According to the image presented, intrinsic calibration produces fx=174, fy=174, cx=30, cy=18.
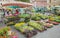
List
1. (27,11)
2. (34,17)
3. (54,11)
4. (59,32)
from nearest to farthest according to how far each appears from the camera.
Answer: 1. (59,32)
2. (34,17)
3. (27,11)
4. (54,11)

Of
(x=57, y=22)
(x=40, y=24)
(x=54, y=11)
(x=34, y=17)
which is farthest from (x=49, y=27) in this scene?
(x=54, y=11)

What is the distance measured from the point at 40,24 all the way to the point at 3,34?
5393mm

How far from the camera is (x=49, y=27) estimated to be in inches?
688

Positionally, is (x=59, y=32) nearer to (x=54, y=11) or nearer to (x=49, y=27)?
(x=49, y=27)

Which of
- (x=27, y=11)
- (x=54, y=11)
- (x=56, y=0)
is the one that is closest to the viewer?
(x=27, y=11)

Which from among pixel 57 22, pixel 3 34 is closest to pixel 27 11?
pixel 57 22

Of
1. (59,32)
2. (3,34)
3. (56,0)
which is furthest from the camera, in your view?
(56,0)

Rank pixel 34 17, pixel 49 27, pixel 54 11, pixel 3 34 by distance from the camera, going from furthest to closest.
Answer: pixel 54 11
pixel 34 17
pixel 49 27
pixel 3 34

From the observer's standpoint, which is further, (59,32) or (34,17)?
(34,17)

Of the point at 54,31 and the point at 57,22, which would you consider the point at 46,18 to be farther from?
the point at 54,31

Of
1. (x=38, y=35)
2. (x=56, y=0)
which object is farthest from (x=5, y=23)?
(x=56, y=0)

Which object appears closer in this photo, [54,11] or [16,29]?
[16,29]

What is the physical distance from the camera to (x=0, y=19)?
19203 millimetres

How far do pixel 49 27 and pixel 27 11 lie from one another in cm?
725
